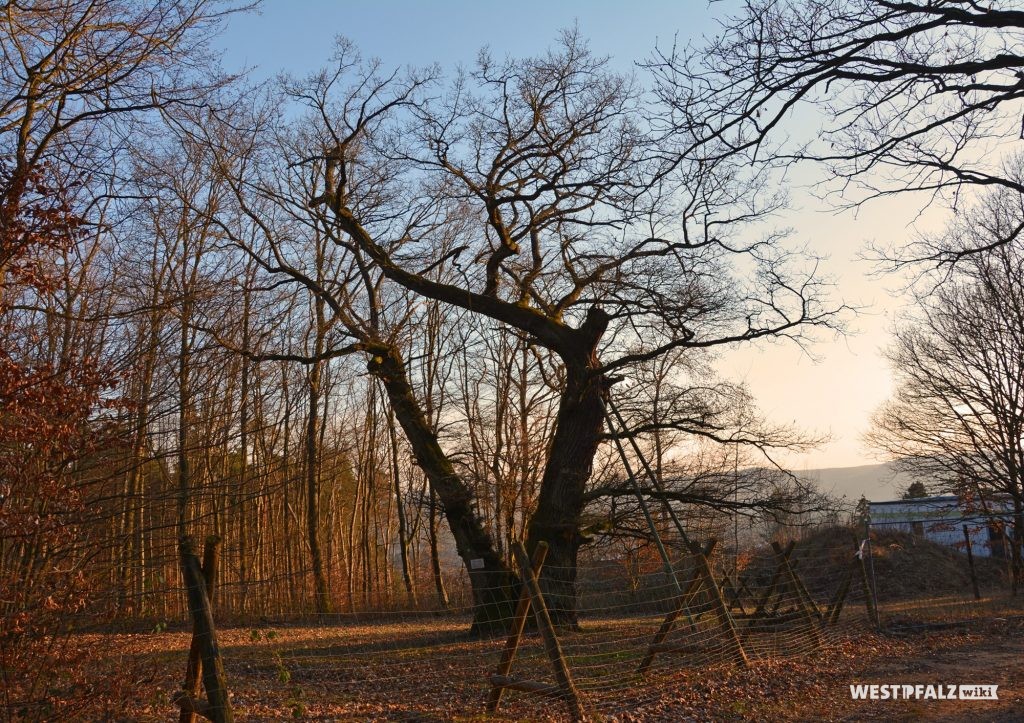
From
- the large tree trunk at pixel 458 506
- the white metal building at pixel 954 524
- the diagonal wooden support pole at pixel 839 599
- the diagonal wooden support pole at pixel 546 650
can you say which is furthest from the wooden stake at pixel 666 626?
the white metal building at pixel 954 524

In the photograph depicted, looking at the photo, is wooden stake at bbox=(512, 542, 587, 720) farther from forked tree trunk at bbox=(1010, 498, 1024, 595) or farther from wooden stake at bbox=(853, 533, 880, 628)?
forked tree trunk at bbox=(1010, 498, 1024, 595)

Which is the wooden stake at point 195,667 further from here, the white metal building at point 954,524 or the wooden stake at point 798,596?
the white metal building at point 954,524

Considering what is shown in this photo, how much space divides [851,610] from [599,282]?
7874mm

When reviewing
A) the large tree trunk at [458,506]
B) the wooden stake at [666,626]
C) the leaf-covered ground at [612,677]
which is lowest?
the leaf-covered ground at [612,677]

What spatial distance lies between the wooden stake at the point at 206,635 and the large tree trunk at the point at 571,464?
8917 mm

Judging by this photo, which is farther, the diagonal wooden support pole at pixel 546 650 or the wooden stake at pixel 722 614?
the wooden stake at pixel 722 614

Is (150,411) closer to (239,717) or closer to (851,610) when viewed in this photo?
(239,717)

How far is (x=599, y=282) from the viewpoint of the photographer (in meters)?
14.9

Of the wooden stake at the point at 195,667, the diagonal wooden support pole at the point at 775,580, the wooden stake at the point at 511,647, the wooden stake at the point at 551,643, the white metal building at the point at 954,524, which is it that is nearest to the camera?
the wooden stake at the point at 195,667

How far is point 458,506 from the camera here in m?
14.8

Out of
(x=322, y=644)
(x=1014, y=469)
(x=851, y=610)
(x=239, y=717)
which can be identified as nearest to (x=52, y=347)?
(x=239, y=717)

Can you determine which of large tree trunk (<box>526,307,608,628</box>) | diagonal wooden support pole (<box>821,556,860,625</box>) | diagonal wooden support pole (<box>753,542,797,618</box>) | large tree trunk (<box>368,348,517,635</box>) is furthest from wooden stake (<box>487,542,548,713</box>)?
diagonal wooden support pole (<box>821,556,860,625</box>)

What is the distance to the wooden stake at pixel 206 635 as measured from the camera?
17.2 ft

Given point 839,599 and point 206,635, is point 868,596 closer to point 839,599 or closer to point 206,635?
point 839,599
